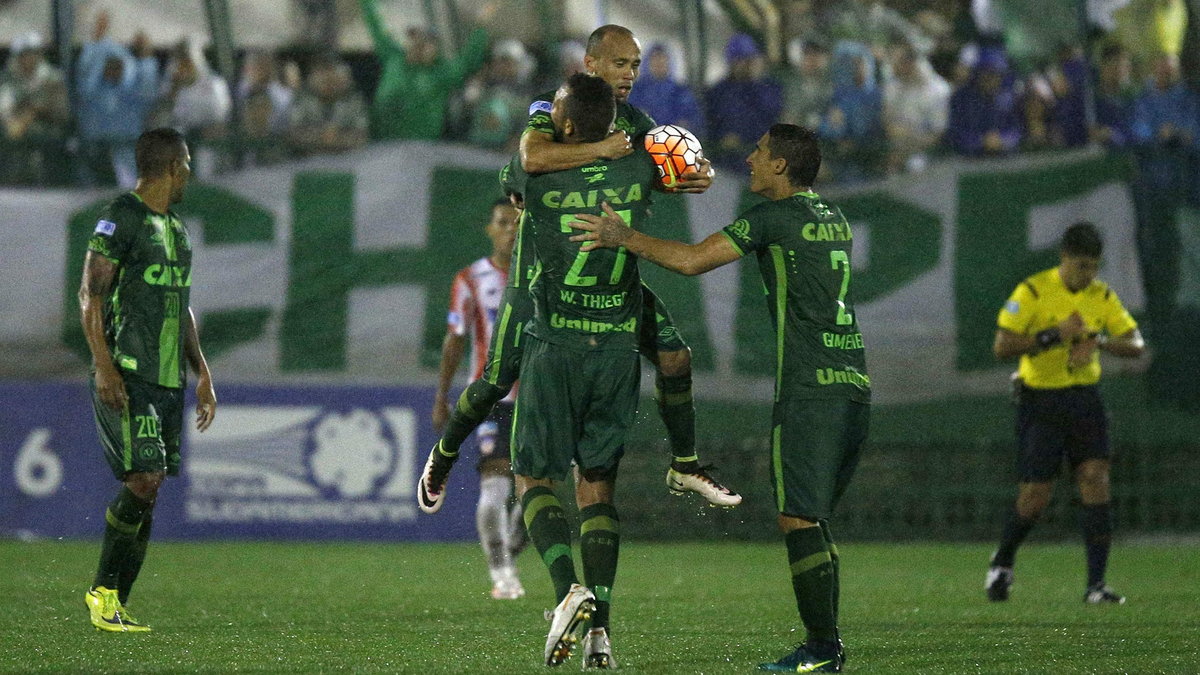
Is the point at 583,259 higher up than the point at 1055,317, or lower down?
higher up

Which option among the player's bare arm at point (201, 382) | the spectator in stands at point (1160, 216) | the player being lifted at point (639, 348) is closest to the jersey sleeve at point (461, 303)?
the player's bare arm at point (201, 382)

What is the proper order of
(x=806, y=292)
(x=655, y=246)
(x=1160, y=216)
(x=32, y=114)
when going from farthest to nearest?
1. (x=32, y=114)
2. (x=1160, y=216)
3. (x=806, y=292)
4. (x=655, y=246)

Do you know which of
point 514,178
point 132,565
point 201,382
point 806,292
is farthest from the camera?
point 201,382

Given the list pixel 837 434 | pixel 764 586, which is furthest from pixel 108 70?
pixel 837 434

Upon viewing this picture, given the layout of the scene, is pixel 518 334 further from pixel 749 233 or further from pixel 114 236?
pixel 114 236

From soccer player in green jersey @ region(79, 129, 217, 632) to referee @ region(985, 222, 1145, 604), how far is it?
4859 mm

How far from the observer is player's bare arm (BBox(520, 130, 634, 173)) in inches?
271

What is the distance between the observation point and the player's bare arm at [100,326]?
8078 millimetres

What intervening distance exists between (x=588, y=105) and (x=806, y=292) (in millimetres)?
1125

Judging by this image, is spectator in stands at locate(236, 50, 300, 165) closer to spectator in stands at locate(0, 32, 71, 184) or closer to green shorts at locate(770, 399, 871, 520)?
spectator in stands at locate(0, 32, 71, 184)

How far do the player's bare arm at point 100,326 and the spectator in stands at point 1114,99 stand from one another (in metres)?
8.94

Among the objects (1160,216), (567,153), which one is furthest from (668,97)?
(567,153)

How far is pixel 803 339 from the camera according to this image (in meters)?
6.96

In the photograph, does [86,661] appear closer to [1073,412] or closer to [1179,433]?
[1073,412]
